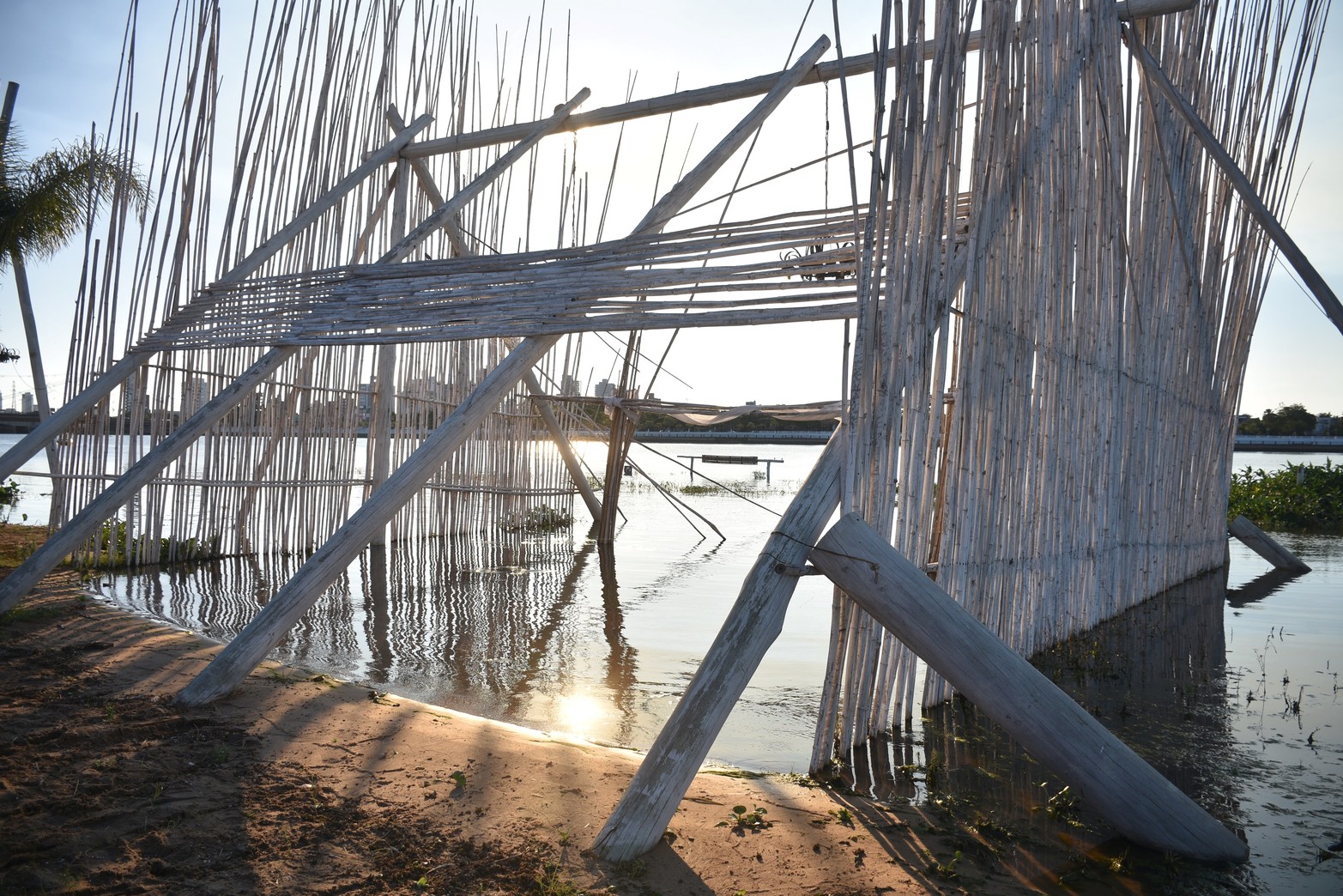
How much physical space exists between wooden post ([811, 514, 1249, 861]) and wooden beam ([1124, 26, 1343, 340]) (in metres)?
1.70

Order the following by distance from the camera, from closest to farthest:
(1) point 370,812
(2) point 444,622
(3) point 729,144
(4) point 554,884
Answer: (4) point 554,884 < (1) point 370,812 < (3) point 729,144 < (2) point 444,622

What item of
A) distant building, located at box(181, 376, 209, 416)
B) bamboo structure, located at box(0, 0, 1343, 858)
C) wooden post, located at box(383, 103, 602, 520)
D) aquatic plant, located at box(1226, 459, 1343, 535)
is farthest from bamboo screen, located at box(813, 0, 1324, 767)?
aquatic plant, located at box(1226, 459, 1343, 535)

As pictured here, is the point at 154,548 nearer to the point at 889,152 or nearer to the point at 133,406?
the point at 133,406

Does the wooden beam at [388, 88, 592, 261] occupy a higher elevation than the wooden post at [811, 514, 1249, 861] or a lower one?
higher

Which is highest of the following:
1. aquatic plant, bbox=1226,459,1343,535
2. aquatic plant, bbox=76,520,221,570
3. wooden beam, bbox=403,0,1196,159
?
wooden beam, bbox=403,0,1196,159

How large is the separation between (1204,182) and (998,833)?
539 centimetres

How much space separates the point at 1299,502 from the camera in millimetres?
12289

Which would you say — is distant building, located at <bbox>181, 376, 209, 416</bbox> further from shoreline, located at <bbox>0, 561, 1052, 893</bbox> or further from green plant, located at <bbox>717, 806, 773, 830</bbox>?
green plant, located at <bbox>717, 806, 773, 830</bbox>

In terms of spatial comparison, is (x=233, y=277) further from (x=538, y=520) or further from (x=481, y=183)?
(x=538, y=520)

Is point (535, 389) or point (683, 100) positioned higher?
point (683, 100)

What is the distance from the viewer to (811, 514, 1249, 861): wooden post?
2422 millimetres

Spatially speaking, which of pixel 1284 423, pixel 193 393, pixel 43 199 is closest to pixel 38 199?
pixel 43 199

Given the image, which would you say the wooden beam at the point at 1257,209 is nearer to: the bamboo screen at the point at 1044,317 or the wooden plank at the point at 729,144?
the bamboo screen at the point at 1044,317

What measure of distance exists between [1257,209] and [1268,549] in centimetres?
643
